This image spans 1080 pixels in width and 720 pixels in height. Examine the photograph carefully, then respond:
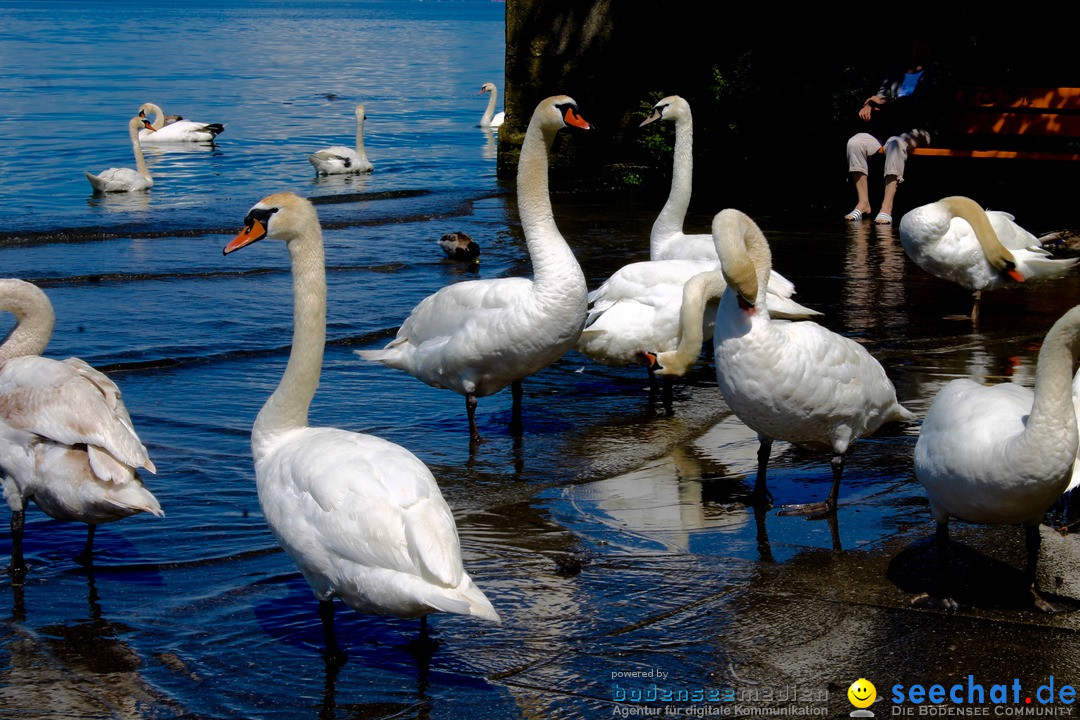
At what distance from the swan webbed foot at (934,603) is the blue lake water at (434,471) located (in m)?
0.67

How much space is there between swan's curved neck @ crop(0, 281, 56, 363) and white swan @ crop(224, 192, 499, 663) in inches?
77.6

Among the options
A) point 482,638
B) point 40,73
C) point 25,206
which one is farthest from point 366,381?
point 40,73

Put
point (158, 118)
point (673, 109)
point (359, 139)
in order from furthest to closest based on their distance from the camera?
1. point (158, 118)
2. point (359, 139)
3. point (673, 109)

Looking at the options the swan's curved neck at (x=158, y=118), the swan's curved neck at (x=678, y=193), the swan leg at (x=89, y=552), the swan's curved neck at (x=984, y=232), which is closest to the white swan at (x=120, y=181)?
the swan's curved neck at (x=158, y=118)

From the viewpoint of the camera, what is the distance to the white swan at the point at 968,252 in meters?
9.39

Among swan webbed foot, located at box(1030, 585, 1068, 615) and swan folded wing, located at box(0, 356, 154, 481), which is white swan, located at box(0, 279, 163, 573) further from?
swan webbed foot, located at box(1030, 585, 1068, 615)

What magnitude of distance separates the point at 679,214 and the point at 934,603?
18.6ft

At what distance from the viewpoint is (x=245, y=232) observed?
5102 mm

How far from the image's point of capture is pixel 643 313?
306 inches

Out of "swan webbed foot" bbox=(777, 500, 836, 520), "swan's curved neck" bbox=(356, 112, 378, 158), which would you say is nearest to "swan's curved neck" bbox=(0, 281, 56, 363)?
"swan webbed foot" bbox=(777, 500, 836, 520)

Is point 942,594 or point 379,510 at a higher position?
point 379,510

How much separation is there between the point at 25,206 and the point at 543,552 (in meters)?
15.2

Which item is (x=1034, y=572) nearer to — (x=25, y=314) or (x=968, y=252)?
(x=25, y=314)

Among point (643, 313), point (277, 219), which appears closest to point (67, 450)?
point (277, 219)
